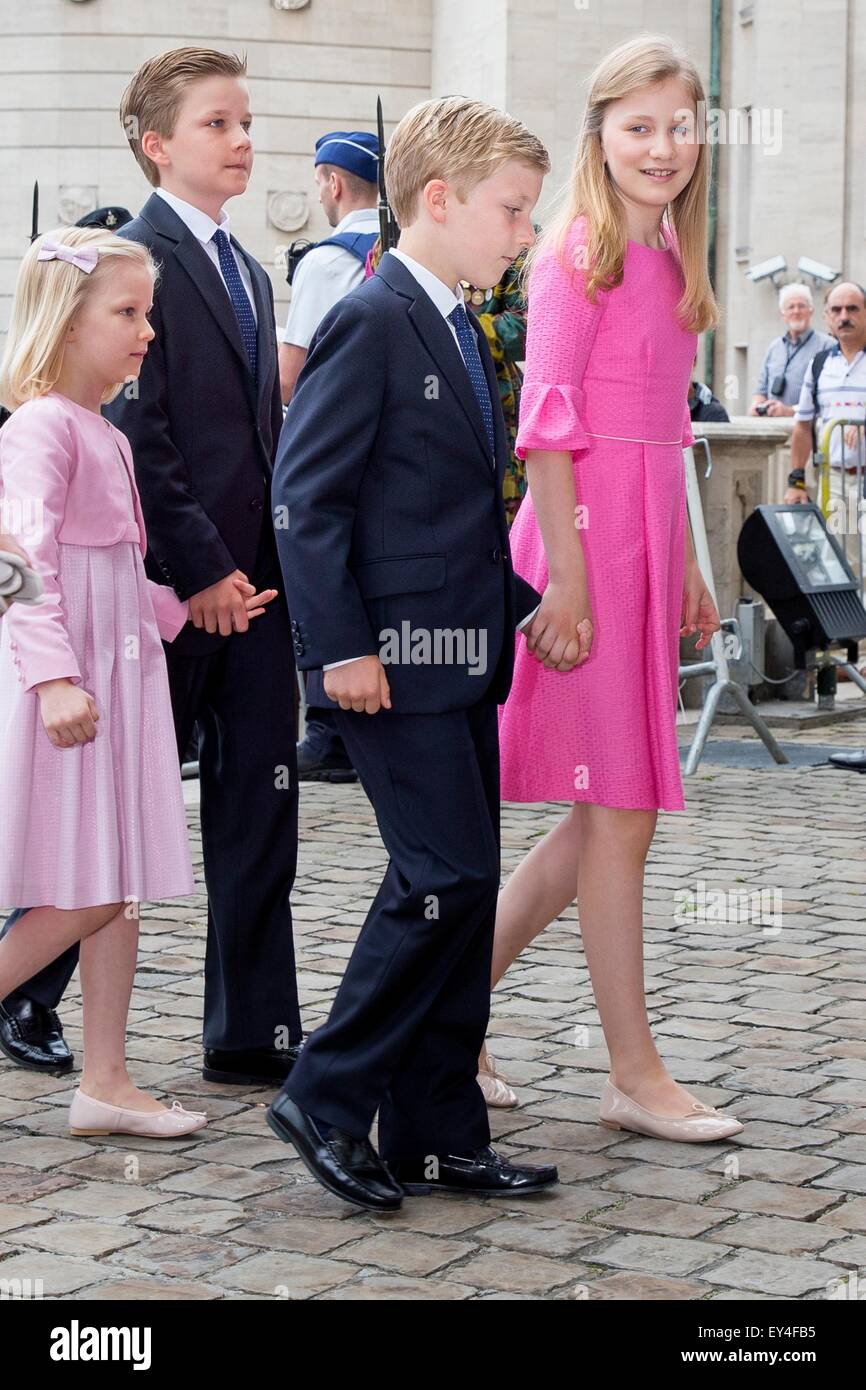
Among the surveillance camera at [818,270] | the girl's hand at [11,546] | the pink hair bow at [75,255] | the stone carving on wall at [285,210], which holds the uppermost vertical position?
the stone carving on wall at [285,210]

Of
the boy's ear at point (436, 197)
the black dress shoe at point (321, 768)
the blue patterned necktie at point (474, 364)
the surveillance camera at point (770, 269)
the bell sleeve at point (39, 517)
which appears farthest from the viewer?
the surveillance camera at point (770, 269)

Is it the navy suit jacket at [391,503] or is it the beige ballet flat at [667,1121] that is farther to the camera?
the beige ballet flat at [667,1121]

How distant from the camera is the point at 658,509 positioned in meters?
4.27

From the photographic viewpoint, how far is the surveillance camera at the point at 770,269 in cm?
2720

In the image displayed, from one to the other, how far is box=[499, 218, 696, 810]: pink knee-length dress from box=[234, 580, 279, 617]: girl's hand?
0.56 meters

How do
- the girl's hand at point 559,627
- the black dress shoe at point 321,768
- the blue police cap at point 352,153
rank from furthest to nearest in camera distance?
the black dress shoe at point 321,768 < the blue police cap at point 352,153 < the girl's hand at point 559,627

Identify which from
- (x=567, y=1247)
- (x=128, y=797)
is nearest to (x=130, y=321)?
(x=128, y=797)

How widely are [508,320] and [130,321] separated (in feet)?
13.6

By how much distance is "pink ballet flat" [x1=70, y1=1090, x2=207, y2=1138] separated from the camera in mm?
4293

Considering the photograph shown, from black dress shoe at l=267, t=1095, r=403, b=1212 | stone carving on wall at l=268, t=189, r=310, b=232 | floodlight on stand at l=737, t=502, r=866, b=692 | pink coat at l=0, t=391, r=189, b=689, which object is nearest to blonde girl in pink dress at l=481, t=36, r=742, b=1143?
black dress shoe at l=267, t=1095, r=403, b=1212

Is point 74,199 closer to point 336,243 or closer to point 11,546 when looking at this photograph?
point 336,243

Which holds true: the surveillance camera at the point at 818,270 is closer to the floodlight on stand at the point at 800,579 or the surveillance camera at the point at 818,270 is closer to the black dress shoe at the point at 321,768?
the floodlight on stand at the point at 800,579

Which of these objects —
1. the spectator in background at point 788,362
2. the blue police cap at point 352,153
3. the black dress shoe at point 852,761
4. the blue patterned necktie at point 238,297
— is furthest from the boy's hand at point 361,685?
the spectator in background at point 788,362

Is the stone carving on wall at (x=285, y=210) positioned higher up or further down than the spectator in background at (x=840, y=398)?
higher up
